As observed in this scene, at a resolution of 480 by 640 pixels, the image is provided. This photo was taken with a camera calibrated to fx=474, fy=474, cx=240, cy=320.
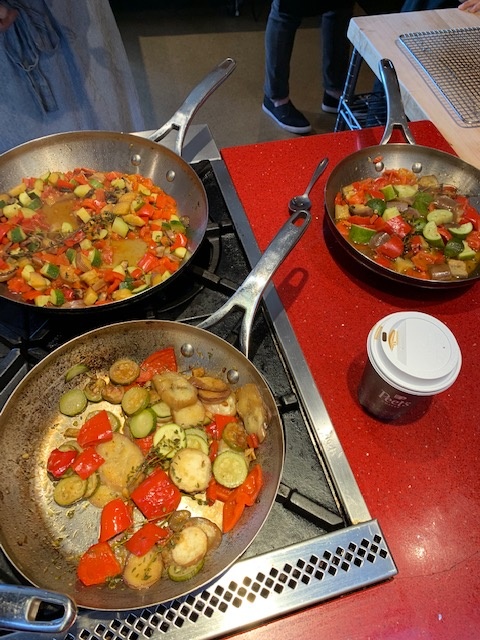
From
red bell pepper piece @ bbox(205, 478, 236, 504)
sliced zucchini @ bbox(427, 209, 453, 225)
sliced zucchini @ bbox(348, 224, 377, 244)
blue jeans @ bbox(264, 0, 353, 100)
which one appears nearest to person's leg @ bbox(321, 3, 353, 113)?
blue jeans @ bbox(264, 0, 353, 100)

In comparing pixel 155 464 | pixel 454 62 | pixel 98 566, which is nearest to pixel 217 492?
pixel 155 464

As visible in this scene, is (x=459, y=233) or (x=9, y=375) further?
(x=459, y=233)

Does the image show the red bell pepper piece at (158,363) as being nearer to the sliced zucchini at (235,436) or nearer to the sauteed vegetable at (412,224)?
the sliced zucchini at (235,436)

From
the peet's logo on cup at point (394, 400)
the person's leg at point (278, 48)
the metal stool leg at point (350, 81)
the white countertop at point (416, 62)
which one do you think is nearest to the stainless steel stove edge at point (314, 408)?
the peet's logo on cup at point (394, 400)

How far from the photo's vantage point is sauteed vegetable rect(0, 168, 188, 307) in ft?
4.68

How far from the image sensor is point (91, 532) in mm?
1051

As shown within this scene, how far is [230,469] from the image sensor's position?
1.09m

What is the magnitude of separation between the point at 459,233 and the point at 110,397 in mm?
1191

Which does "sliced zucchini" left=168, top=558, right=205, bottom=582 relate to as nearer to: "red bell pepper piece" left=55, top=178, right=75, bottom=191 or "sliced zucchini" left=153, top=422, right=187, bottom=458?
"sliced zucchini" left=153, top=422, right=187, bottom=458

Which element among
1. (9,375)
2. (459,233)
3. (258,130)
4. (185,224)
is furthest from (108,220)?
(258,130)

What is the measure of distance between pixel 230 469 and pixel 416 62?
7.08ft

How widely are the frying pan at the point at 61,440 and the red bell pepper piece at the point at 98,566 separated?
0.06 ft

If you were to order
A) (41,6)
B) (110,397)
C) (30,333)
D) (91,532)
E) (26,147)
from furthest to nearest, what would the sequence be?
(41,6)
(26,147)
(30,333)
(110,397)
(91,532)

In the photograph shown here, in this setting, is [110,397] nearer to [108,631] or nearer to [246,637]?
[108,631]
